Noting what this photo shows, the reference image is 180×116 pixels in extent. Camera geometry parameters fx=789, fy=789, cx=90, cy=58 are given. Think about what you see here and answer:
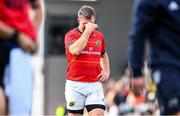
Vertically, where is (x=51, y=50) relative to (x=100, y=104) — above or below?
above

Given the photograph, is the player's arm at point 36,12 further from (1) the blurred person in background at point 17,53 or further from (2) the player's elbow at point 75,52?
(2) the player's elbow at point 75,52

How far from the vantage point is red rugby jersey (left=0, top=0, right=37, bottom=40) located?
5750 millimetres

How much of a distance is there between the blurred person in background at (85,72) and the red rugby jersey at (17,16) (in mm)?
2814

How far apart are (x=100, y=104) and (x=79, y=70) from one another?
448mm

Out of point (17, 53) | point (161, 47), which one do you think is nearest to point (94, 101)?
point (161, 47)

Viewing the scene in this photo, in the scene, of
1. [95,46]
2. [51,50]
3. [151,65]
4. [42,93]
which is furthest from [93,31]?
[51,50]

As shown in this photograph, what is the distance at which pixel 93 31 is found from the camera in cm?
866

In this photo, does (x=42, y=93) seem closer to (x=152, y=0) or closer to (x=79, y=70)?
(x=79, y=70)

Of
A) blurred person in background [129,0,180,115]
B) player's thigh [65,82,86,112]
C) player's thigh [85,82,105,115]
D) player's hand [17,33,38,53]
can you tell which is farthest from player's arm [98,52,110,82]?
player's hand [17,33,38,53]

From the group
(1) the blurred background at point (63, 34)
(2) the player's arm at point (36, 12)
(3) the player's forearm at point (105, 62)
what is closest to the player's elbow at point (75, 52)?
(3) the player's forearm at point (105, 62)

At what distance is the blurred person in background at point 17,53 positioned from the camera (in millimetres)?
5711

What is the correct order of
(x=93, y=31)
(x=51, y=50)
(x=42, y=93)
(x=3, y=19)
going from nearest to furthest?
(x=3, y=19) < (x=93, y=31) < (x=42, y=93) < (x=51, y=50)

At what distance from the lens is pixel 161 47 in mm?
5988

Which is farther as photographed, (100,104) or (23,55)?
(100,104)
